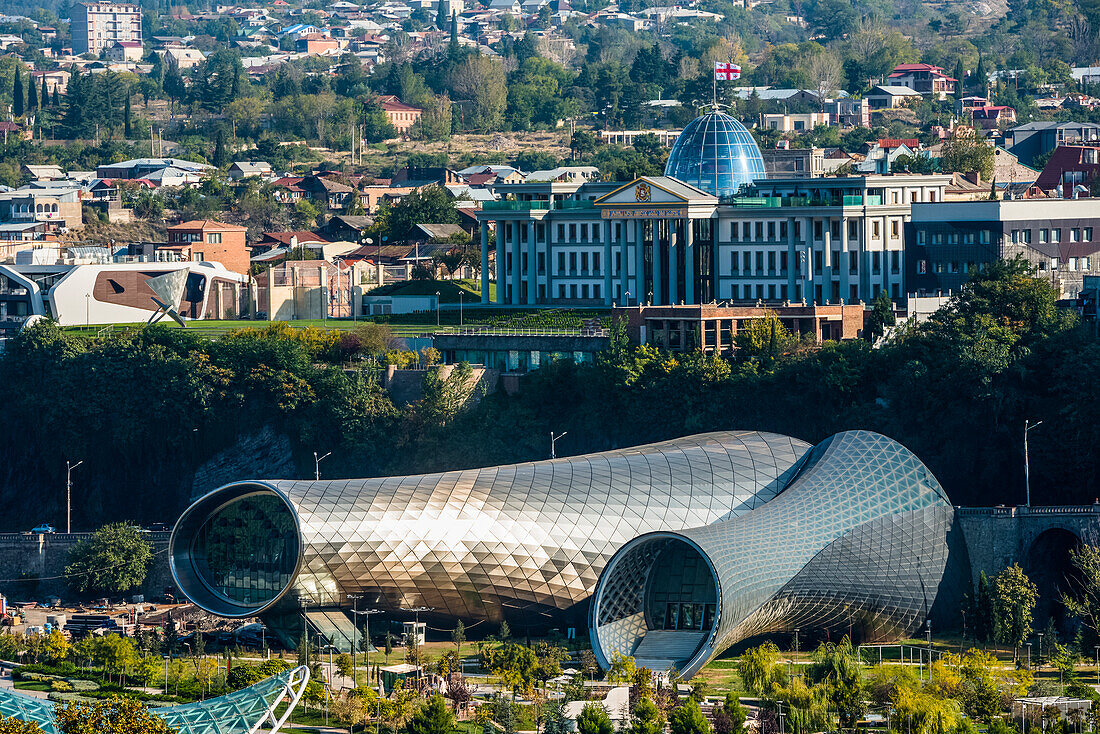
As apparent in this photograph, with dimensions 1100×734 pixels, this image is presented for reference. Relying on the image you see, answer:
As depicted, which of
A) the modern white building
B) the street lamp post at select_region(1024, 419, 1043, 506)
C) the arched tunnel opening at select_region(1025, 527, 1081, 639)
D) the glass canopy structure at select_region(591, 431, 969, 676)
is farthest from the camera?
the modern white building

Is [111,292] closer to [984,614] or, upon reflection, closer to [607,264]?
[607,264]

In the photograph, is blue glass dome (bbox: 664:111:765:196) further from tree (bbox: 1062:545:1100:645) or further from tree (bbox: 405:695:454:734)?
tree (bbox: 405:695:454:734)

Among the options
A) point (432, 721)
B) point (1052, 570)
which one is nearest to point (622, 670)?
point (432, 721)

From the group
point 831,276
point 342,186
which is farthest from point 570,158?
point 831,276

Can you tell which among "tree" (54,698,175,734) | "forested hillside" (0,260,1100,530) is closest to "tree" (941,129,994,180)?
"forested hillside" (0,260,1100,530)

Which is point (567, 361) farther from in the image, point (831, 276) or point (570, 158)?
point (570, 158)

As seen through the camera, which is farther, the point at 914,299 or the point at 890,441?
the point at 914,299
